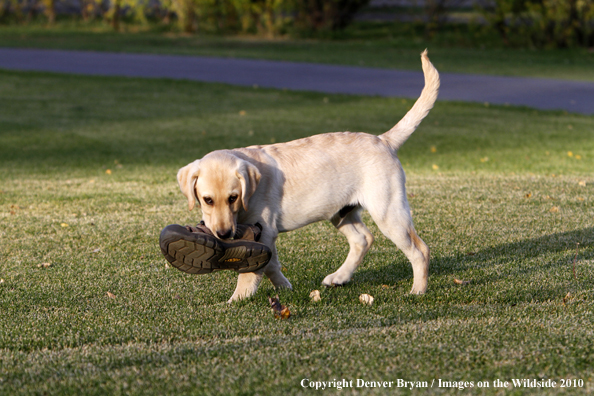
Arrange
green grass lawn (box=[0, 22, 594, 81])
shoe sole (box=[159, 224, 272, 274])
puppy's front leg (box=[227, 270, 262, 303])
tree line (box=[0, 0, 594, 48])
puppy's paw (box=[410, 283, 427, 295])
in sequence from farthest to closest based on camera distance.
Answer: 1. tree line (box=[0, 0, 594, 48])
2. green grass lawn (box=[0, 22, 594, 81])
3. puppy's paw (box=[410, 283, 427, 295])
4. puppy's front leg (box=[227, 270, 262, 303])
5. shoe sole (box=[159, 224, 272, 274])

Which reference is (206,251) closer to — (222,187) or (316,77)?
(222,187)

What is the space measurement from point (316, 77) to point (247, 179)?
669 inches

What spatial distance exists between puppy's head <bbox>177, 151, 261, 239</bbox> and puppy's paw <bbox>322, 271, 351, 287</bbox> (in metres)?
1.02

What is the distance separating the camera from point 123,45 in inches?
1229

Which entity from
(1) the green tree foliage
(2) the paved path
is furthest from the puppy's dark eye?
(1) the green tree foliage

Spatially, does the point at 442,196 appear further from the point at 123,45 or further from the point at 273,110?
the point at 123,45

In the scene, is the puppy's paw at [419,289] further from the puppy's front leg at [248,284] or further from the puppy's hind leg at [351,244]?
the puppy's front leg at [248,284]

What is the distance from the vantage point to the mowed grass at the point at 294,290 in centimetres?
320

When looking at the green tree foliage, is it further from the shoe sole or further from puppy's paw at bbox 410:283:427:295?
the shoe sole

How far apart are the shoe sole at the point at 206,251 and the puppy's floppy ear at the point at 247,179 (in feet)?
0.95

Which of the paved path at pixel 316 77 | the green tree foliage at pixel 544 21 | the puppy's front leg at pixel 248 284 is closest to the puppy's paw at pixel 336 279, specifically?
the puppy's front leg at pixel 248 284

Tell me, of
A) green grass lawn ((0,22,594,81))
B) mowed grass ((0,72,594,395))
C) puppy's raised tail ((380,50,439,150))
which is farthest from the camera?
green grass lawn ((0,22,594,81))

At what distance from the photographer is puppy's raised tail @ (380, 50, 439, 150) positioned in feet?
15.6

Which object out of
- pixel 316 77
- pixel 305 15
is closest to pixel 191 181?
pixel 316 77
